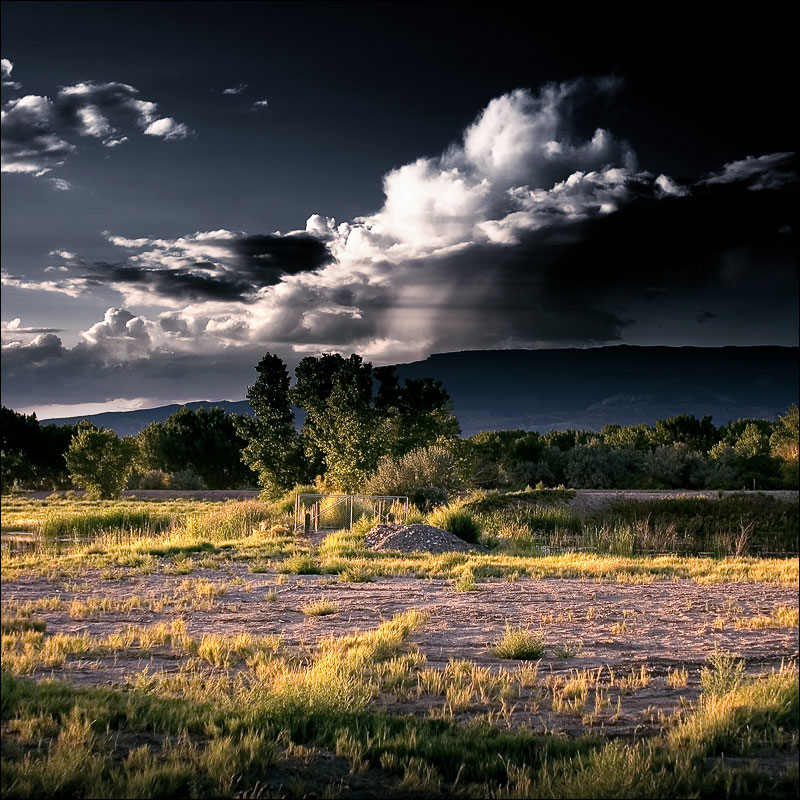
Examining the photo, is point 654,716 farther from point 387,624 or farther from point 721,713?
point 387,624

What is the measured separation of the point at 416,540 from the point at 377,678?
12952 millimetres

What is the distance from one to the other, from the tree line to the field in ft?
2.28

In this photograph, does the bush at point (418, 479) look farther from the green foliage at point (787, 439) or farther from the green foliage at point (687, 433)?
the green foliage at point (687, 433)

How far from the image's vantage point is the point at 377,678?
7238 mm

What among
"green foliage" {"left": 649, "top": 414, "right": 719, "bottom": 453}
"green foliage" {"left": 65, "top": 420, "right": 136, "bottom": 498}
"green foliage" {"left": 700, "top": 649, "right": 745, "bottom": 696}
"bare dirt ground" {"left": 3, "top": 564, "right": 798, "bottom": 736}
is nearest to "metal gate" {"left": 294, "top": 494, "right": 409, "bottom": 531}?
"bare dirt ground" {"left": 3, "top": 564, "right": 798, "bottom": 736}

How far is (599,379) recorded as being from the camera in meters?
179

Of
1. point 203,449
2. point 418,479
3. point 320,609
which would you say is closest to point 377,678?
point 320,609

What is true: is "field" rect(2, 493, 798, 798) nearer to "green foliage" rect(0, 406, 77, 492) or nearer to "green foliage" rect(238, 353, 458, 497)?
"green foliage" rect(0, 406, 77, 492)

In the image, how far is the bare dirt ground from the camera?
23.0 ft

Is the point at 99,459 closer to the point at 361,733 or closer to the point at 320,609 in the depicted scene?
the point at 320,609

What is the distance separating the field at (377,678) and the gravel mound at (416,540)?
4.03 meters

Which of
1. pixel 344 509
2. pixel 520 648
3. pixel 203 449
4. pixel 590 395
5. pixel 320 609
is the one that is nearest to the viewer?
pixel 520 648

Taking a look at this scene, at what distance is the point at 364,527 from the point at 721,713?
55.4ft

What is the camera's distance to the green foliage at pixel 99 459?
26.2 feet
